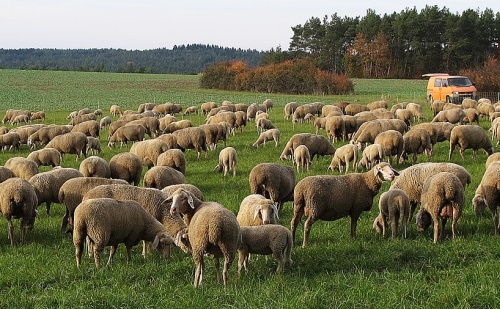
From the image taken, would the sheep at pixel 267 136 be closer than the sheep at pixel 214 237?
No

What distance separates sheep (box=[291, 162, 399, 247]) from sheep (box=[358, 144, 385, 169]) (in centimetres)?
662

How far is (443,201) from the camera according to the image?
34.0 ft

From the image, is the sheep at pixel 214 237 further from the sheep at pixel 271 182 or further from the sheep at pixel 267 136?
the sheep at pixel 267 136

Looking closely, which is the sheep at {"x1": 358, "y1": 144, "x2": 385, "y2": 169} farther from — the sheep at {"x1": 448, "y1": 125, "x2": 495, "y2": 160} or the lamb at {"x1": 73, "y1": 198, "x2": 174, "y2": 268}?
the lamb at {"x1": 73, "y1": 198, "x2": 174, "y2": 268}

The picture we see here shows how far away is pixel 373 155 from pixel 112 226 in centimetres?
1063

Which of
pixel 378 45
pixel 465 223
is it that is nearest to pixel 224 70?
pixel 378 45

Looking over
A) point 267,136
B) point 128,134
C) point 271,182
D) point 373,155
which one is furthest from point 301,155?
point 128,134

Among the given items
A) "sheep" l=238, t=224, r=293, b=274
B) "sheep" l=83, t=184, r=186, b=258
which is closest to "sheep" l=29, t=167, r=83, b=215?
"sheep" l=83, t=184, r=186, b=258

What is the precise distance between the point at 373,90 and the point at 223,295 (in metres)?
66.1

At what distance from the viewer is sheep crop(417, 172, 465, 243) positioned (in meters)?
10.3

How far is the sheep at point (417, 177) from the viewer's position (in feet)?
39.9

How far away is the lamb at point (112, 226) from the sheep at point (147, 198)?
1.86 ft

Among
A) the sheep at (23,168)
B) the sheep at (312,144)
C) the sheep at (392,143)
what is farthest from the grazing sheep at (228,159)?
the sheep at (23,168)

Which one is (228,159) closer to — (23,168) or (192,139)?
(192,139)
